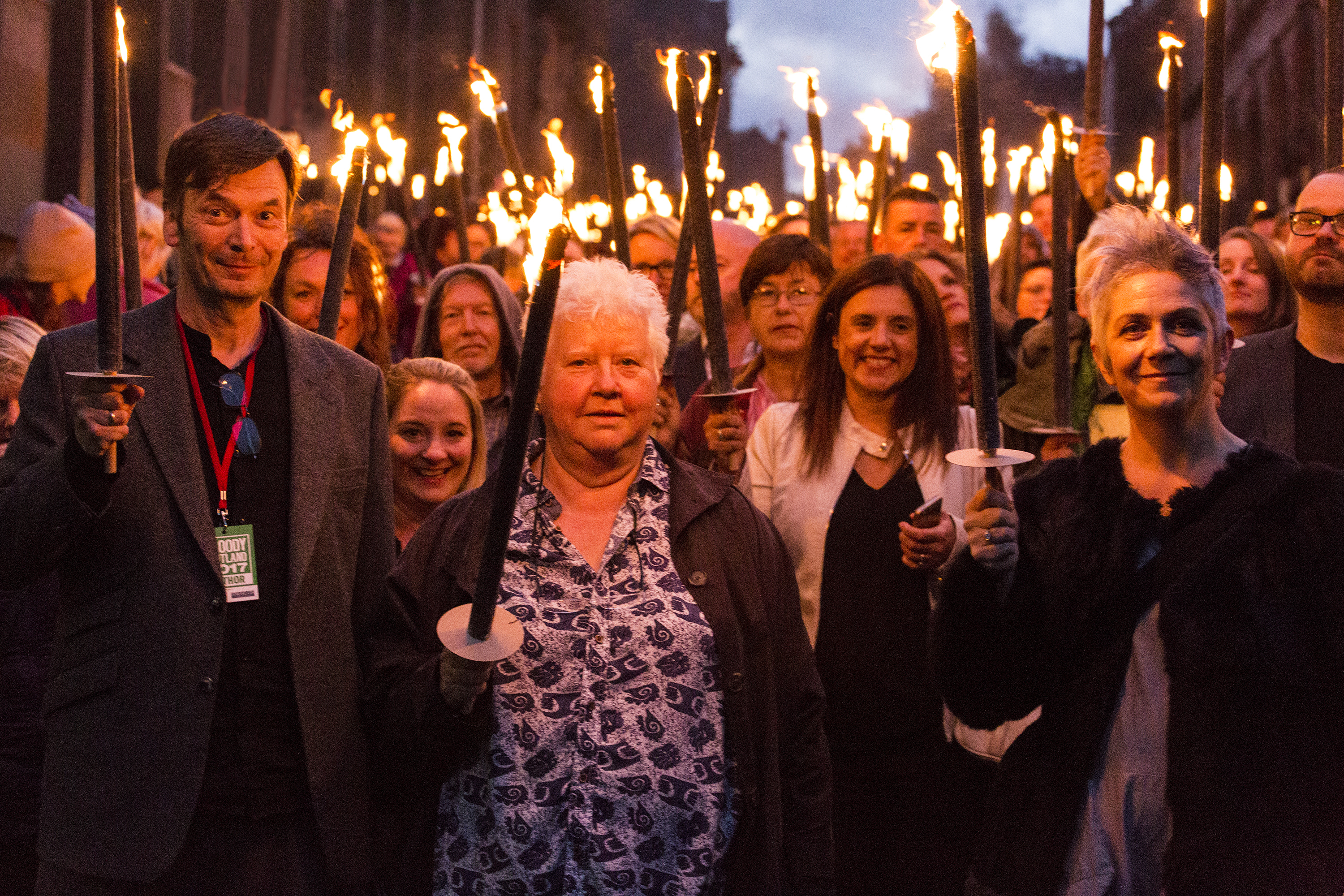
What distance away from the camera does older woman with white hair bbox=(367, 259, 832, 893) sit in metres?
2.54

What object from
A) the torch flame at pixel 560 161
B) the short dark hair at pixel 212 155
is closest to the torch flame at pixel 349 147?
the short dark hair at pixel 212 155

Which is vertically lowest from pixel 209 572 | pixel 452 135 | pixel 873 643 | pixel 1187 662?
pixel 873 643

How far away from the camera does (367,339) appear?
4340 mm

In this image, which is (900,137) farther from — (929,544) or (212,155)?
(212,155)

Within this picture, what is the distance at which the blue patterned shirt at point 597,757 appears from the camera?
99.8 inches

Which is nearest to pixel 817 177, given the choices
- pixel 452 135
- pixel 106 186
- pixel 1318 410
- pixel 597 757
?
pixel 452 135

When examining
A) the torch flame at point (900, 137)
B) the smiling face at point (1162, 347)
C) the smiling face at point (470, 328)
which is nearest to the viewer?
the smiling face at point (1162, 347)

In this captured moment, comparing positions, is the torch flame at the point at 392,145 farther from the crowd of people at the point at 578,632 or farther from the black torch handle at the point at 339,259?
the crowd of people at the point at 578,632

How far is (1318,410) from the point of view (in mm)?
3328

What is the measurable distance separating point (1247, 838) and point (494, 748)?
1.35 metres

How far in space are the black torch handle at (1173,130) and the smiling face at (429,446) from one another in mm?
2079

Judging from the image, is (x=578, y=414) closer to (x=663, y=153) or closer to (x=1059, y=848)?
(x=1059, y=848)

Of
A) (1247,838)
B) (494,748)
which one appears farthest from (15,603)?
(1247,838)

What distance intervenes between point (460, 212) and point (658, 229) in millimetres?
1123
